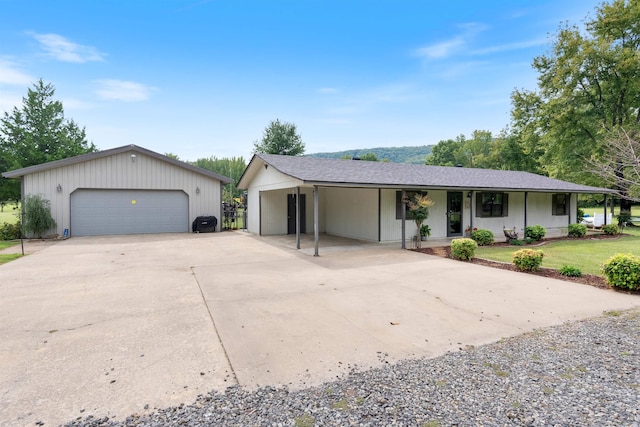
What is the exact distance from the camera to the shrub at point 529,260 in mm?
7395

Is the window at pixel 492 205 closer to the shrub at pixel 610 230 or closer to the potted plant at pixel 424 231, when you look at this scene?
the potted plant at pixel 424 231

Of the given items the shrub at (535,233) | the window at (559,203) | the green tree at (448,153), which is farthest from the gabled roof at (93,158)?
the green tree at (448,153)

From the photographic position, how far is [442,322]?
4328 millimetres

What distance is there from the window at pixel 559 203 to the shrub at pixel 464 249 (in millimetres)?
11226

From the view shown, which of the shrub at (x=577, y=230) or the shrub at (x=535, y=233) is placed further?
the shrub at (x=577, y=230)

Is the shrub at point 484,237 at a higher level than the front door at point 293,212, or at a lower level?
lower

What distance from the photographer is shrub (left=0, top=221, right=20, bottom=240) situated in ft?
42.8

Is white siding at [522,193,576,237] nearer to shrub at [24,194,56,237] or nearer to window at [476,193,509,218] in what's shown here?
window at [476,193,509,218]

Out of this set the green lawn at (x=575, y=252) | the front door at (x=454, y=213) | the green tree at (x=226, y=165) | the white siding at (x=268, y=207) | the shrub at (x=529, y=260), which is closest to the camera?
the shrub at (x=529, y=260)

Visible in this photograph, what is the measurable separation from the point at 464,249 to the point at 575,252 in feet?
15.3

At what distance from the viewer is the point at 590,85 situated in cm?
2219

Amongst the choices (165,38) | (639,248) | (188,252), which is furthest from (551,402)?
(165,38)

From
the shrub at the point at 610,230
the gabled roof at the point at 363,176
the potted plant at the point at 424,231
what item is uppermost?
the gabled roof at the point at 363,176

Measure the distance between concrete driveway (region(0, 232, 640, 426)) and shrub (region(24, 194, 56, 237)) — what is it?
5.50 m
